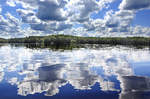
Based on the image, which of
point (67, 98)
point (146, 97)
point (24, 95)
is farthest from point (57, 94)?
point (146, 97)

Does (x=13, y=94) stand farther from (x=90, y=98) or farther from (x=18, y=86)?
(x=90, y=98)

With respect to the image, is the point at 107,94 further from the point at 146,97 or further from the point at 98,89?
the point at 146,97

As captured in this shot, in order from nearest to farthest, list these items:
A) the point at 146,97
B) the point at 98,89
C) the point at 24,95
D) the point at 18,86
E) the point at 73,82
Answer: the point at 146,97 → the point at 24,95 → the point at 98,89 → the point at 18,86 → the point at 73,82

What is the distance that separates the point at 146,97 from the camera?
13.1 metres

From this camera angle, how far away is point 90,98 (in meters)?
13.2

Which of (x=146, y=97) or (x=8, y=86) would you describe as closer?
(x=146, y=97)

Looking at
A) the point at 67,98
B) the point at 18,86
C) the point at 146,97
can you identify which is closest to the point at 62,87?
the point at 67,98

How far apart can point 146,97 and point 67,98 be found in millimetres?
6243

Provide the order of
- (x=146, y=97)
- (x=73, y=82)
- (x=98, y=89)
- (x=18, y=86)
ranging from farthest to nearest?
(x=73, y=82)
(x=18, y=86)
(x=98, y=89)
(x=146, y=97)

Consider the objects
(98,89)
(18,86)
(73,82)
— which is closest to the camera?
(98,89)

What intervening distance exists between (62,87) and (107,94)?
4.57 m

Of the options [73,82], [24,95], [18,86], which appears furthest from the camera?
[73,82]

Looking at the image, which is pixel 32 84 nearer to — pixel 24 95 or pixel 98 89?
pixel 24 95

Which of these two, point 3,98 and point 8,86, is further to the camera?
point 8,86
